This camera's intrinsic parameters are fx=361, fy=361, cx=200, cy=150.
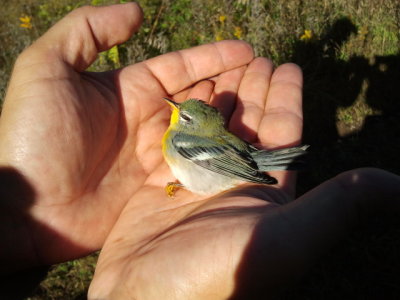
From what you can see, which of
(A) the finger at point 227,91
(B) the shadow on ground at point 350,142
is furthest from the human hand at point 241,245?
(A) the finger at point 227,91

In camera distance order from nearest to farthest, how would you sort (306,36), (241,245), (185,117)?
1. (241,245)
2. (185,117)
3. (306,36)

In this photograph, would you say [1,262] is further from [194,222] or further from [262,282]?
[262,282]

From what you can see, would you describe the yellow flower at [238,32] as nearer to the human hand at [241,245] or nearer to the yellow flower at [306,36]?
the yellow flower at [306,36]

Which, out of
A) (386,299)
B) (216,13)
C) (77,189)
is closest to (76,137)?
(77,189)

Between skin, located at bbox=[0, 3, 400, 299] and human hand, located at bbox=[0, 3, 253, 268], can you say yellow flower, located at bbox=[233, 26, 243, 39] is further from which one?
human hand, located at bbox=[0, 3, 253, 268]

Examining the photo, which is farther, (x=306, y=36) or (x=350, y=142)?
(x=306, y=36)

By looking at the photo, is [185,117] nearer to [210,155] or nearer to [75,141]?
[210,155]

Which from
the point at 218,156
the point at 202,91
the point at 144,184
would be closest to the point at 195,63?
the point at 202,91
